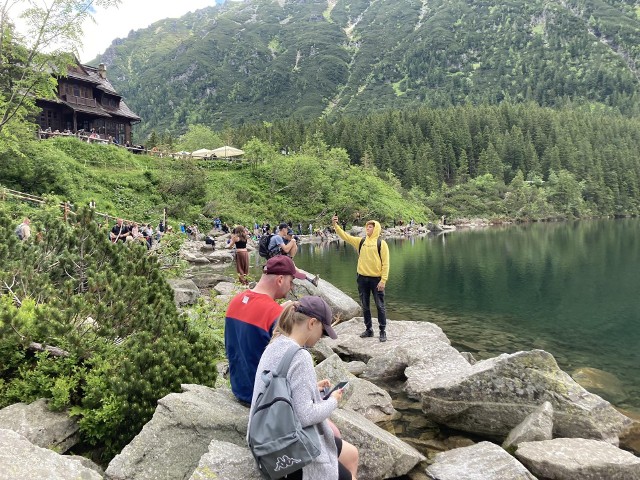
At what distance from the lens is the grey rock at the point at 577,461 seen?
18.9 ft

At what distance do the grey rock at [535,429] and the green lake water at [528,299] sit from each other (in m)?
3.54

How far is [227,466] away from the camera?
3910 mm

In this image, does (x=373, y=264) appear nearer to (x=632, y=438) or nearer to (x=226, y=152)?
(x=632, y=438)

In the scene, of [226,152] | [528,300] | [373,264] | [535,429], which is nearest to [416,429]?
[535,429]

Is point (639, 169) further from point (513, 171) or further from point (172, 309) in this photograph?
point (172, 309)

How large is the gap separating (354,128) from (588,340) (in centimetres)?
10610

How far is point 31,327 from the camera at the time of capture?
5.84 metres

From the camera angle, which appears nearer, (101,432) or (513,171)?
(101,432)

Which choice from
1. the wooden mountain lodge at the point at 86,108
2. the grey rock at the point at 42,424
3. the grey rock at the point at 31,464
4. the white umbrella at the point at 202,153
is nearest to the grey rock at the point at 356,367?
the grey rock at the point at 42,424

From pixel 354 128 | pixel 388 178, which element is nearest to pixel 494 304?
pixel 388 178

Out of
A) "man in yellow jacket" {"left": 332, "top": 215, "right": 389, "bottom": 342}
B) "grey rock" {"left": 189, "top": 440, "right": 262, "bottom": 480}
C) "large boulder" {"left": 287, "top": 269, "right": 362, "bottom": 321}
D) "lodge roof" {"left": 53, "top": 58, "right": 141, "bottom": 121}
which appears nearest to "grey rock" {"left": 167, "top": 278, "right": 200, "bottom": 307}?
"large boulder" {"left": 287, "top": 269, "right": 362, "bottom": 321}

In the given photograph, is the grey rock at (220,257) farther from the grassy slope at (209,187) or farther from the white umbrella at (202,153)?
the white umbrella at (202,153)

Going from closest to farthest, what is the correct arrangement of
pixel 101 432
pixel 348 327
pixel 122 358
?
1. pixel 101 432
2. pixel 122 358
3. pixel 348 327

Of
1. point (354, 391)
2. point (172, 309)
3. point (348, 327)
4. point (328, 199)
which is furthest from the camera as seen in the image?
point (328, 199)
